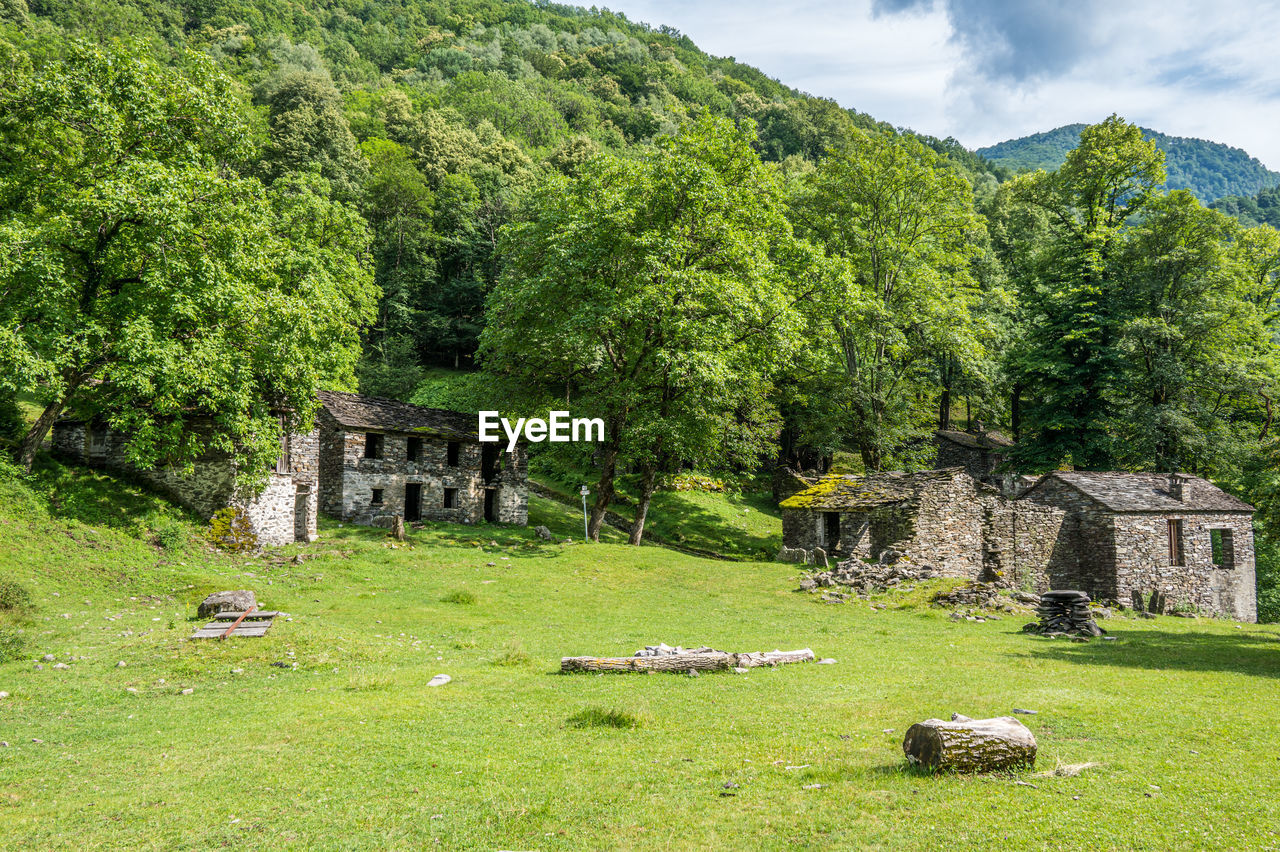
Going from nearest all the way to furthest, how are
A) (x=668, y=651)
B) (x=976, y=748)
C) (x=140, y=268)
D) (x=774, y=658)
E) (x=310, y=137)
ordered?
1. (x=976, y=748)
2. (x=668, y=651)
3. (x=774, y=658)
4. (x=140, y=268)
5. (x=310, y=137)

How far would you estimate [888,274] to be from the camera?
1758 inches

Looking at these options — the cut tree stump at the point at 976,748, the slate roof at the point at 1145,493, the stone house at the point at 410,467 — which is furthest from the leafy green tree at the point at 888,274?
the cut tree stump at the point at 976,748

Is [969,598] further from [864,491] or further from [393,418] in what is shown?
[393,418]

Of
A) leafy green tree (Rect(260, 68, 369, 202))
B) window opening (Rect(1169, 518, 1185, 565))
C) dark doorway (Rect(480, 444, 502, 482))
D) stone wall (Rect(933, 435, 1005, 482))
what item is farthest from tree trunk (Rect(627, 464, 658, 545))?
leafy green tree (Rect(260, 68, 369, 202))

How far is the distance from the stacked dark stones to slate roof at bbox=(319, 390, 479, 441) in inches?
1176


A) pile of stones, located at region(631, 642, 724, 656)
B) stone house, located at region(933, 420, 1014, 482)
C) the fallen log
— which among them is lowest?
the fallen log

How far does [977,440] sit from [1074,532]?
23342mm

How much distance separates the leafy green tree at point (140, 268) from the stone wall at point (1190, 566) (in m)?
35.3

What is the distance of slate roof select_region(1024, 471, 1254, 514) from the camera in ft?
107

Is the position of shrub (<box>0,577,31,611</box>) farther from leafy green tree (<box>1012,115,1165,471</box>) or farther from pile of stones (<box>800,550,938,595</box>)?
leafy green tree (<box>1012,115,1165,471</box>)

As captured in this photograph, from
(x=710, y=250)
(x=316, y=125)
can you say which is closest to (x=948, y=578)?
(x=710, y=250)

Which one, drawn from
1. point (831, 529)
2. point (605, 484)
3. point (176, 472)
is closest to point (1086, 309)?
point (831, 529)

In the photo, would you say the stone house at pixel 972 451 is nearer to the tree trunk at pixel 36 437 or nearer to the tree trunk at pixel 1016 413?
the tree trunk at pixel 1016 413

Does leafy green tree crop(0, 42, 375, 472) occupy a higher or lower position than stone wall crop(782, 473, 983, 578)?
higher
